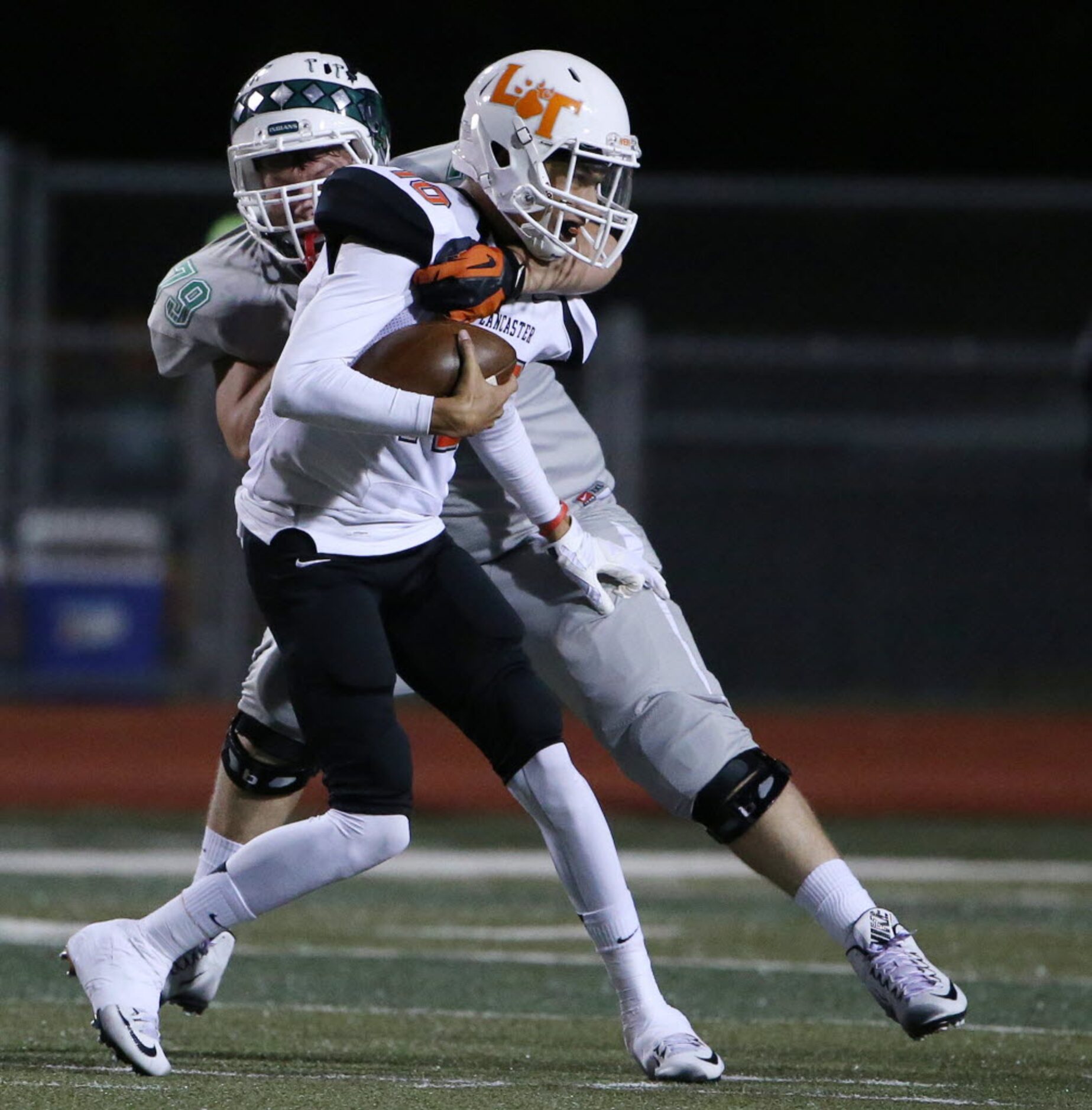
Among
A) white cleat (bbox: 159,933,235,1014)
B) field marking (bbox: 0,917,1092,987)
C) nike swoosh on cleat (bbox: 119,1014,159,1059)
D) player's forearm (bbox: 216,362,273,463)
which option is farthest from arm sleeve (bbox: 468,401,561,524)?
field marking (bbox: 0,917,1092,987)

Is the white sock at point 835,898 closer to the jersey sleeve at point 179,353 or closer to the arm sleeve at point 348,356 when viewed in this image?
the arm sleeve at point 348,356

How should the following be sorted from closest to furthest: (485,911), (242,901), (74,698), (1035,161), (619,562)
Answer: (242,901) < (619,562) < (485,911) < (74,698) < (1035,161)

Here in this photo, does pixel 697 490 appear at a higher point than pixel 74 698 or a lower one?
higher

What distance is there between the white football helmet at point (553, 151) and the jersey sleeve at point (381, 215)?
17cm

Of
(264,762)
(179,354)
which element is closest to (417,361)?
(179,354)

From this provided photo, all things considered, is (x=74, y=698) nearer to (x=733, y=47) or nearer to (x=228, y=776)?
(x=228, y=776)

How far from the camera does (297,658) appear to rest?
10.4ft

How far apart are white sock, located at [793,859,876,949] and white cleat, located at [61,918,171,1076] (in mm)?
991

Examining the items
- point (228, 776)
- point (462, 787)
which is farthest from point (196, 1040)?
point (462, 787)

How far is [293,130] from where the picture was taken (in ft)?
11.7

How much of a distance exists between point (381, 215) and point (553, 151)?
313 millimetres

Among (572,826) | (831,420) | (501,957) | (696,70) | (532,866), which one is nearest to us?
(572,826)

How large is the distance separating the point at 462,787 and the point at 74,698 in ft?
8.20

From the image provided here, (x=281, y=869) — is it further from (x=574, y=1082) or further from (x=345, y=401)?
(x=345, y=401)
